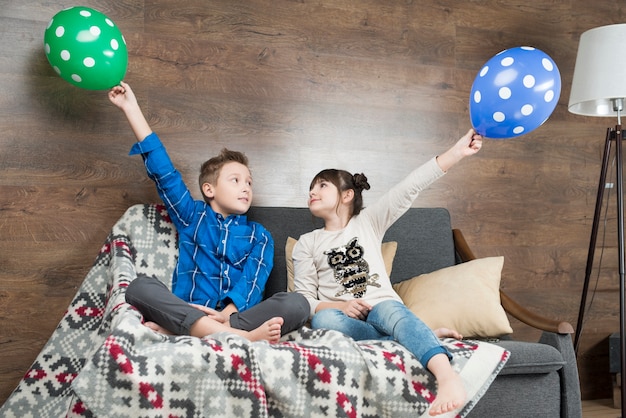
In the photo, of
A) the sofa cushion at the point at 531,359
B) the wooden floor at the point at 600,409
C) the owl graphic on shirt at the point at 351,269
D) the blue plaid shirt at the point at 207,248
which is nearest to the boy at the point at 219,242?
the blue plaid shirt at the point at 207,248

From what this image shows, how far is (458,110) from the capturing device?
3.08 metres

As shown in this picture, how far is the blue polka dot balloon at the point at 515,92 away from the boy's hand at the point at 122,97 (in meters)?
1.14

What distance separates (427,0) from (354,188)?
1111 millimetres

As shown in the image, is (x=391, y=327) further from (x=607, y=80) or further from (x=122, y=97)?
(x=607, y=80)

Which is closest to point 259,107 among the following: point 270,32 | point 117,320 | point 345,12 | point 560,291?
point 270,32

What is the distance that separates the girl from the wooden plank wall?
0.45 metres

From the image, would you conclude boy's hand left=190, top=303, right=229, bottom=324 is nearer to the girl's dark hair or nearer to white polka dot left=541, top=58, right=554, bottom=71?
the girl's dark hair

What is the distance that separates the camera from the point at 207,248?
2.31m

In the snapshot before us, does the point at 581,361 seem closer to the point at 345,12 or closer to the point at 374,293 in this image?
the point at 374,293

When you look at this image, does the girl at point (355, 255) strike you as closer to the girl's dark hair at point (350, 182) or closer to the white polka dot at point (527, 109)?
the girl's dark hair at point (350, 182)

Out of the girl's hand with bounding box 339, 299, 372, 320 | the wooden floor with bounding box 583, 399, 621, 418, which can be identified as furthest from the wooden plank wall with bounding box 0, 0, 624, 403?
the girl's hand with bounding box 339, 299, 372, 320

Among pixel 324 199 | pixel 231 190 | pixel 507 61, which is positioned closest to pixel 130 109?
pixel 231 190

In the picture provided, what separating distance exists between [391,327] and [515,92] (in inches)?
30.2

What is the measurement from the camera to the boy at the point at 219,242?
2035 mm
